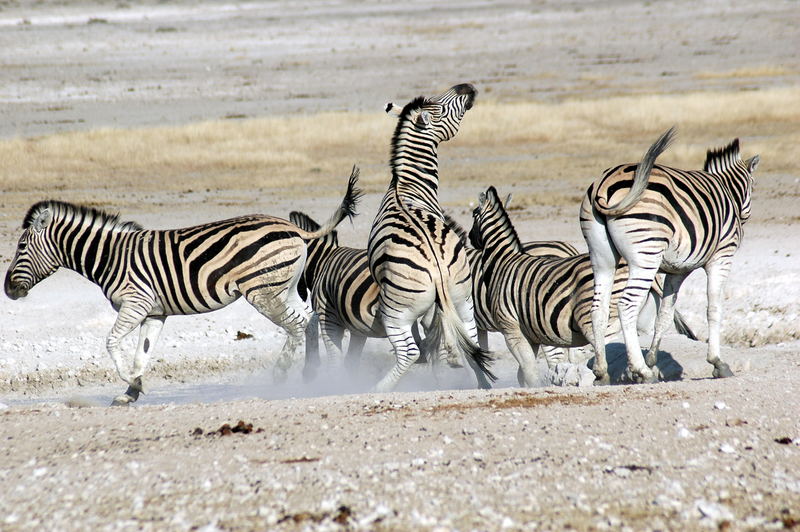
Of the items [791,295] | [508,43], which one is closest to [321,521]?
[791,295]

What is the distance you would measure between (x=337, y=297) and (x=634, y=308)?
2628 mm

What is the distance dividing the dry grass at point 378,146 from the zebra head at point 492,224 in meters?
7.92

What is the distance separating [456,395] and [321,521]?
2.57 m

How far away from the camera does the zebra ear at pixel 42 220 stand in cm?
859

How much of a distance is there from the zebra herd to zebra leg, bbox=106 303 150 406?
11 millimetres

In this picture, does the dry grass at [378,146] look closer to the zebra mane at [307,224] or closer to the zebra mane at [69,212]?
the zebra mane at [307,224]

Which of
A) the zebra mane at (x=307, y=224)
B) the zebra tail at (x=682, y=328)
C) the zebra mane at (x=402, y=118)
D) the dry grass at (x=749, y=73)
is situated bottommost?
the zebra tail at (x=682, y=328)

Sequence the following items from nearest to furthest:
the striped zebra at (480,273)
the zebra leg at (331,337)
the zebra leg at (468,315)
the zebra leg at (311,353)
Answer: the zebra leg at (468,315) → the striped zebra at (480,273) → the zebra leg at (331,337) → the zebra leg at (311,353)

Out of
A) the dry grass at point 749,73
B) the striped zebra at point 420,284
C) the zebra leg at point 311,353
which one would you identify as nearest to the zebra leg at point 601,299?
the striped zebra at point 420,284

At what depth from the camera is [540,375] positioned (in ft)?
29.7

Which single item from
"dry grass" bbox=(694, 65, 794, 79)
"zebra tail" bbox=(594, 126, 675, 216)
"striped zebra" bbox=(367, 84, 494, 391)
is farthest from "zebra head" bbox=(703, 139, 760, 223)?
"dry grass" bbox=(694, 65, 794, 79)

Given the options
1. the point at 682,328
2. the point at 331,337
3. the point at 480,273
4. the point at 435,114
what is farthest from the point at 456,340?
the point at 682,328

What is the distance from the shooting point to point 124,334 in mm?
8281

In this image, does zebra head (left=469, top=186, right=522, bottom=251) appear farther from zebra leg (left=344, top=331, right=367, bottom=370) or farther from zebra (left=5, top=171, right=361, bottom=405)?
zebra (left=5, top=171, right=361, bottom=405)
